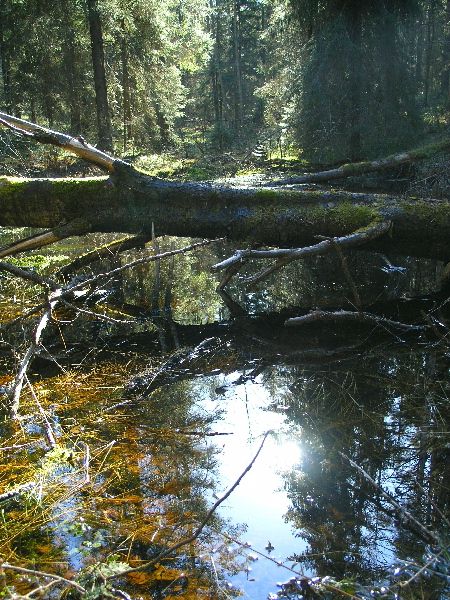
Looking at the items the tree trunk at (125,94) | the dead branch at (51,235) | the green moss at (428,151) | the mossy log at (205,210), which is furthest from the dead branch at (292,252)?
the tree trunk at (125,94)

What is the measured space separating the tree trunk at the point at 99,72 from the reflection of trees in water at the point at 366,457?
18.9 meters

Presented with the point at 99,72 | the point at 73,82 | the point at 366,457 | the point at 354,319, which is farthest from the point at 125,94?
the point at 366,457

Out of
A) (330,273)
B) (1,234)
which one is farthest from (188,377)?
(1,234)

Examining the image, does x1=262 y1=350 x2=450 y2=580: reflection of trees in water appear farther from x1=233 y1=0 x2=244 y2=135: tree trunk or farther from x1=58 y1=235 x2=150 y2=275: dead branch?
x1=233 y1=0 x2=244 y2=135: tree trunk

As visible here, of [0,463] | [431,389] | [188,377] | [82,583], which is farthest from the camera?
[188,377]

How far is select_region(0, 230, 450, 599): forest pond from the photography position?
8.22 ft

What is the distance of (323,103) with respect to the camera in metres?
15.6

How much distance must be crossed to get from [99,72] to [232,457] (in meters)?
20.3

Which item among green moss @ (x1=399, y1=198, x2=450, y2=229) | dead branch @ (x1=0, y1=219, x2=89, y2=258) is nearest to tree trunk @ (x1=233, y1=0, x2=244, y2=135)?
dead branch @ (x1=0, y1=219, x2=89, y2=258)

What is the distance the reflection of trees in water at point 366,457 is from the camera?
2619mm

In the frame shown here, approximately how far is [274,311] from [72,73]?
2089cm

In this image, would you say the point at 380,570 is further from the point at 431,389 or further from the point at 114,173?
the point at 114,173

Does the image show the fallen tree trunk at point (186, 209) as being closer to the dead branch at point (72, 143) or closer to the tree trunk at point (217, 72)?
the dead branch at point (72, 143)

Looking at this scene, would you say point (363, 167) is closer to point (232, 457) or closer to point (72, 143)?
point (72, 143)
